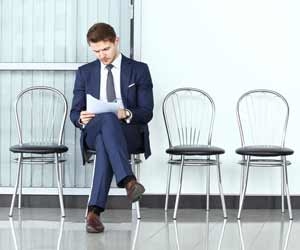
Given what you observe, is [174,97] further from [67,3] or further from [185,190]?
[67,3]

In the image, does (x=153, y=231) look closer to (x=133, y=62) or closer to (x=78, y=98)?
(x=78, y=98)

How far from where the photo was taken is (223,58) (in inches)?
211

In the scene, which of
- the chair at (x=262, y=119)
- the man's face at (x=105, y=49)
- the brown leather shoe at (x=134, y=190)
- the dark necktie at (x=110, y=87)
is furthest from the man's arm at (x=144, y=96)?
the chair at (x=262, y=119)

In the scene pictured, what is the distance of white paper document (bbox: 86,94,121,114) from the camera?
452 centimetres

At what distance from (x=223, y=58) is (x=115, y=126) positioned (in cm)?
131

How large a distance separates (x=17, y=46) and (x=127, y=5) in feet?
2.73

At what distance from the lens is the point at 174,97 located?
537 cm

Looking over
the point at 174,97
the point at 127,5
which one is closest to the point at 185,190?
the point at 174,97

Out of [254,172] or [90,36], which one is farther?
→ [254,172]

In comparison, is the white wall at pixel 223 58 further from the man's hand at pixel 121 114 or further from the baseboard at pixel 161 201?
the man's hand at pixel 121 114

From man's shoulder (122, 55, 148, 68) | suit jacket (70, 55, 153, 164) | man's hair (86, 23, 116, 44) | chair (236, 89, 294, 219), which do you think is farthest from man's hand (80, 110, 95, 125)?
chair (236, 89, 294, 219)

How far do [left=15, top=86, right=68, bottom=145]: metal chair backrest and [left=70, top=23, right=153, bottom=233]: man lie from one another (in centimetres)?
50

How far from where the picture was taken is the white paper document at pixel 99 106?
4.52 metres

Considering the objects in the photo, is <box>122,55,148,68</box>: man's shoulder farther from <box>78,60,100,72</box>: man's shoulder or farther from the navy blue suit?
<box>78,60,100,72</box>: man's shoulder
